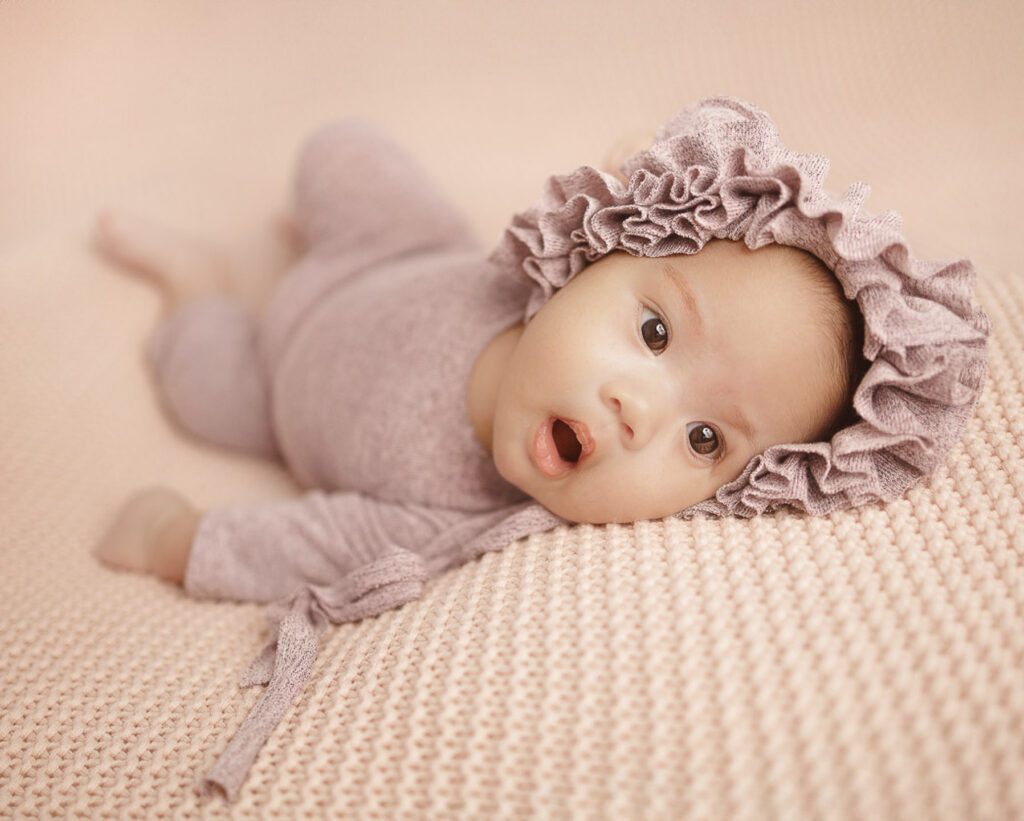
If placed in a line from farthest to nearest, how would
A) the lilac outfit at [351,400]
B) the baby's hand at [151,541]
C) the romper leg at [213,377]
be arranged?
the romper leg at [213,377]
the baby's hand at [151,541]
the lilac outfit at [351,400]

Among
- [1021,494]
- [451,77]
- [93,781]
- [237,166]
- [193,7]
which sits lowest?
[93,781]

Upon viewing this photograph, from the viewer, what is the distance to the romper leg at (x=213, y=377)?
50.8 inches

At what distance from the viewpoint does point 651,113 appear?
1231 millimetres

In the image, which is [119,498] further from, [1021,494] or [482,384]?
[1021,494]

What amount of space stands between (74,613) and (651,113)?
1093 millimetres

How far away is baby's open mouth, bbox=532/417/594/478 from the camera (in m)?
0.84

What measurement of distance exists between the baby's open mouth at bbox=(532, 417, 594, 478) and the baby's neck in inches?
6.2

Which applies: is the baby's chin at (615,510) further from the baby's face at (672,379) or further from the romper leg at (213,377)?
the romper leg at (213,377)

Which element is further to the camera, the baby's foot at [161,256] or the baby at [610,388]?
the baby's foot at [161,256]

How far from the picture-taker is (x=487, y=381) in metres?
1.08

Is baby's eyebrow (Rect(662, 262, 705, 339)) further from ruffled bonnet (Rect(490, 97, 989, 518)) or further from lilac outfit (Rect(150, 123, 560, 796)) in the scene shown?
lilac outfit (Rect(150, 123, 560, 796))

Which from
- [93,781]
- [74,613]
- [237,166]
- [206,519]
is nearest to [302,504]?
[206,519]

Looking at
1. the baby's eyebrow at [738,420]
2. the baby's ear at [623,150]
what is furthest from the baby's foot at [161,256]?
the baby's eyebrow at [738,420]

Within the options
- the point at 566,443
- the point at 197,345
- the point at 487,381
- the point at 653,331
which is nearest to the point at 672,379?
the point at 653,331
